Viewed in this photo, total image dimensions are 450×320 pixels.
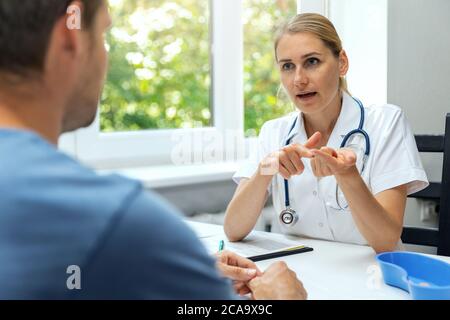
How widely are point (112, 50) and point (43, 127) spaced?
1658 millimetres

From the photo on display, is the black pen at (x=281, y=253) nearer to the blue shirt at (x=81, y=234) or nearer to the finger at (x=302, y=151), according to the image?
the finger at (x=302, y=151)

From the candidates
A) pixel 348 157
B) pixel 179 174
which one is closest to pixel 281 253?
pixel 348 157

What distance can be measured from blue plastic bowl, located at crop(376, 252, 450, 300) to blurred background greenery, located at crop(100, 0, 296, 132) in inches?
46.1

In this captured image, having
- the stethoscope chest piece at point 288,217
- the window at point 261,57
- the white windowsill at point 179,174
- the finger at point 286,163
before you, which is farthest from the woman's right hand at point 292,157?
the window at point 261,57

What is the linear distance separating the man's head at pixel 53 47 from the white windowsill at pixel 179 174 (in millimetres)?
1302

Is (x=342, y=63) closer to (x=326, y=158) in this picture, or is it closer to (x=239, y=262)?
(x=326, y=158)

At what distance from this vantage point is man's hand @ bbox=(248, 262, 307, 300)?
968 millimetres

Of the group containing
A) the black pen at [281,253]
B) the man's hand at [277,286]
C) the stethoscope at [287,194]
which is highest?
the stethoscope at [287,194]

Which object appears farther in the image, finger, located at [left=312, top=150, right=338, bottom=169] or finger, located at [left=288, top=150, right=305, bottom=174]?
finger, located at [left=288, top=150, right=305, bottom=174]

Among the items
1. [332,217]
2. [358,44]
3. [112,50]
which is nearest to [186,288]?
[332,217]

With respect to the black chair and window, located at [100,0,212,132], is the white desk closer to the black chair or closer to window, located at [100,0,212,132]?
the black chair

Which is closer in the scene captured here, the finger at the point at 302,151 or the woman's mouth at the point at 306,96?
the finger at the point at 302,151

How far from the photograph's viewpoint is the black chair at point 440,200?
1.66 meters
